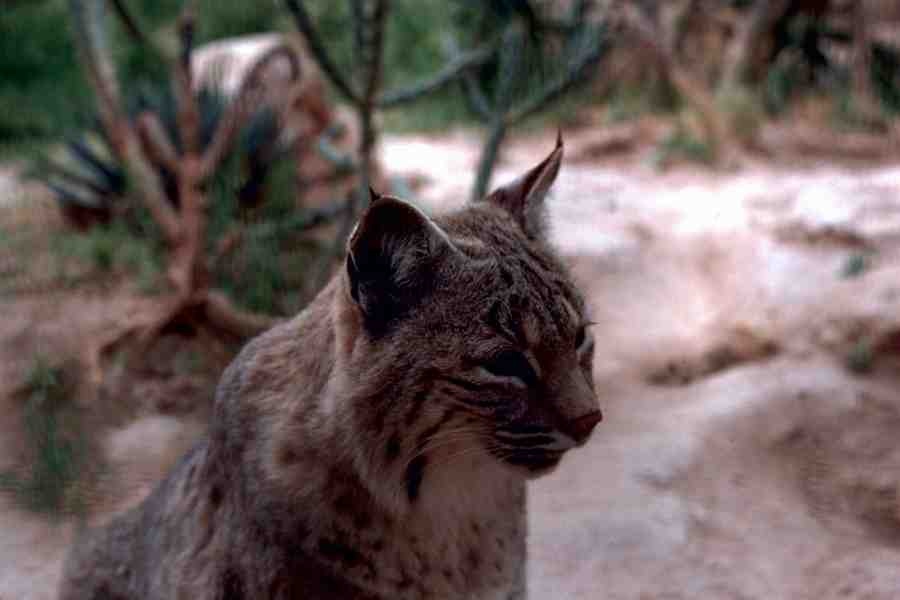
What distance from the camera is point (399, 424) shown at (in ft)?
7.54

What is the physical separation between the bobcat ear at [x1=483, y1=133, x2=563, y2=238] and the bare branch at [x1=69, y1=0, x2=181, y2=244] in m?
3.14

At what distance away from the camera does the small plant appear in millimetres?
3736

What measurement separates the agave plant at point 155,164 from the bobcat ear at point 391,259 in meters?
4.20

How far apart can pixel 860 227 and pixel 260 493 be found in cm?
428

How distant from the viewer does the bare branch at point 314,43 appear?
15.3ft

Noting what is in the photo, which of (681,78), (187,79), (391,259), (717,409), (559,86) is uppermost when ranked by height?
(391,259)

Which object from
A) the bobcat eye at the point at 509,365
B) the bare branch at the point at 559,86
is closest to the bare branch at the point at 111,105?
the bare branch at the point at 559,86

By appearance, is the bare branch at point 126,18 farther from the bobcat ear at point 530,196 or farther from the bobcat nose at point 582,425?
the bobcat nose at point 582,425

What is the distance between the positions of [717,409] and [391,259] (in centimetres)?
291

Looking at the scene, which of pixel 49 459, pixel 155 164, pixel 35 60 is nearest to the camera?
pixel 49 459

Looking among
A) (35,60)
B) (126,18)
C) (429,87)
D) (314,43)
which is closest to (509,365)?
(314,43)

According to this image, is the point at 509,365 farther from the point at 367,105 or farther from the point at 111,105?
the point at 111,105

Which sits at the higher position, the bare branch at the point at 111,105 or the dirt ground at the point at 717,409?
the bare branch at the point at 111,105

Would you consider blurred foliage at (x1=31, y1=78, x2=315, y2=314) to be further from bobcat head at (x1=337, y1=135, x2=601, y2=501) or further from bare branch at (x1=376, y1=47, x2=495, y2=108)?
bobcat head at (x1=337, y1=135, x2=601, y2=501)
